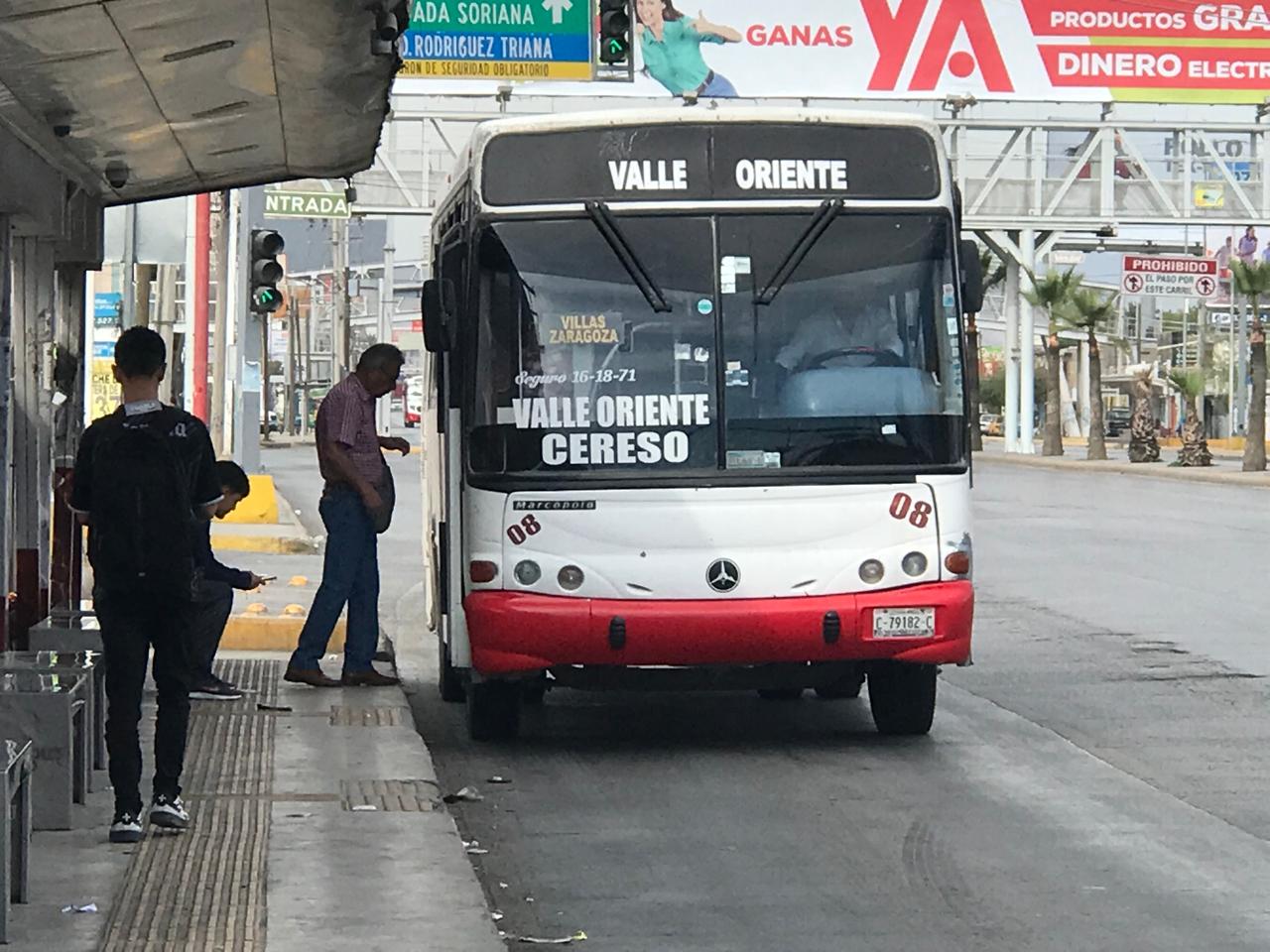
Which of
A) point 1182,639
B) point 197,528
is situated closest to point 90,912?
point 197,528

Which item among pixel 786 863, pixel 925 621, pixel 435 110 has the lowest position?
pixel 786 863

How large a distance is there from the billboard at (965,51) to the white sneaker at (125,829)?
36.0 metres

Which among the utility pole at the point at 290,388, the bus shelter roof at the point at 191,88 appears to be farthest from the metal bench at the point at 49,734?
the utility pole at the point at 290,388

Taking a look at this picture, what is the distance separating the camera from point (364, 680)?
12477mm

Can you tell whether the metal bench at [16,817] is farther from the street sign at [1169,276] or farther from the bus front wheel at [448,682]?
the street sign at [1169,276]

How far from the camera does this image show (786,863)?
7984mm

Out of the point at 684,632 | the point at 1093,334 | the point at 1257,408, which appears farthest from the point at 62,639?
the point at 1093,334

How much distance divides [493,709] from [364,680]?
5.88ft

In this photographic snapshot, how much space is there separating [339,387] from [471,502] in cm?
208

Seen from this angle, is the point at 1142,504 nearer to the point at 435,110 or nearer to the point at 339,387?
the point at 435,110

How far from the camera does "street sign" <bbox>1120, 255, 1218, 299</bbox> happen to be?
5344 centimetres

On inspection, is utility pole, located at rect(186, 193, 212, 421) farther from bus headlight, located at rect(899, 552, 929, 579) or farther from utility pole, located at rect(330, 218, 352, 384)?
utility pole, located at rect(330, 218, 352, 384)

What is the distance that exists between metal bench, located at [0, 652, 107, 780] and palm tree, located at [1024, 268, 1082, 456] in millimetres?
53718

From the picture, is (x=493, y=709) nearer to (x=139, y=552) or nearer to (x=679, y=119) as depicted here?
(x=679, y=119)
